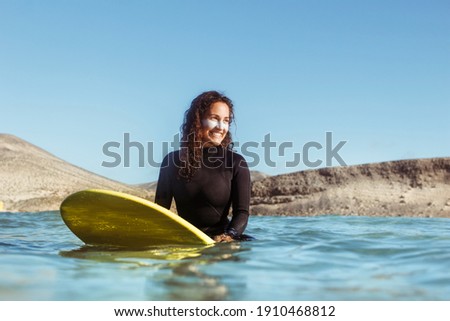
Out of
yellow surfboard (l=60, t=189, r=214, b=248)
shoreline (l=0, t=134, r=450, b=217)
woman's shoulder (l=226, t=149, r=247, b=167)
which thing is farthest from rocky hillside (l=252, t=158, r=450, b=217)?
yellow surfboard (l=60, t=189, r=214, b=248)

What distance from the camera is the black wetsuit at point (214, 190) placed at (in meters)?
4.42

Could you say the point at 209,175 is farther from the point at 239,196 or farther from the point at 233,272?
the point at 233,272

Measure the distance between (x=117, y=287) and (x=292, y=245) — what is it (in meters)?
2.18

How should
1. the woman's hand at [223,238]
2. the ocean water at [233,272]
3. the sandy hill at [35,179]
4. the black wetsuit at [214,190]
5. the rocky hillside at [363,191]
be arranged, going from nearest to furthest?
the ocean water at [233,272] → the woman's hand at [223,238] → the black wetsuit at [214,190] → the rocky hillside at [363,191] → the sandy hill at [35,179]

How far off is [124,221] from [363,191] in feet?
36.9

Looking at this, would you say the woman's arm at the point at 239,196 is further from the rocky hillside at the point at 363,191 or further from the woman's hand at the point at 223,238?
the rocky hillside at the point at 363,191

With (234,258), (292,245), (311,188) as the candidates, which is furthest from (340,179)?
(234,258)

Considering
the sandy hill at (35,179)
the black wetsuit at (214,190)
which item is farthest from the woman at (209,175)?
the sandy hill at (35,179)

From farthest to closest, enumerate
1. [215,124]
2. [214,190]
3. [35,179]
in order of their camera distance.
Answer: [35,179]
[215,124]
[214,190]

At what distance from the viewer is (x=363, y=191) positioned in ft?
47.8

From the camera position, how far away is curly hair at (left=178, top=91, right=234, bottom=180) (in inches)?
175

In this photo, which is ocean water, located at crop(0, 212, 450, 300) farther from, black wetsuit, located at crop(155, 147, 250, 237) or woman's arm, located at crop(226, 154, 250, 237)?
black wetsuit, located at crop(155, 147, 250, 237)

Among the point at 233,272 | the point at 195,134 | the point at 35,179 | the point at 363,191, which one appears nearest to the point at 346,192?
the point at 363,191
